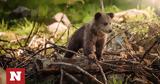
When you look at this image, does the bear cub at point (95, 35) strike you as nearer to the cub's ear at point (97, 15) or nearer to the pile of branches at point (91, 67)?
the cub's ear at point (97, 15)

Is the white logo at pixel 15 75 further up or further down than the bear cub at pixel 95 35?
further down

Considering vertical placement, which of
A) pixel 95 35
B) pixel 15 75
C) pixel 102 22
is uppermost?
pixel 102 22

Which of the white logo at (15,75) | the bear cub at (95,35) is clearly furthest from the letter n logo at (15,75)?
the bear cub at (95,35)

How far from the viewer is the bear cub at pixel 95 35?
5.55 metres

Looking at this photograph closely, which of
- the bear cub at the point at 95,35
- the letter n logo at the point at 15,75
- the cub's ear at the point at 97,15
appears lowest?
the letter n logo at the point at 15,75

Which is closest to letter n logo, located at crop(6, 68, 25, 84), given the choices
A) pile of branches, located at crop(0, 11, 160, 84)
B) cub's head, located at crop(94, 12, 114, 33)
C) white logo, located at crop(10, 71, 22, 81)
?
white logo, located at crop(10, 71, 22, 81)

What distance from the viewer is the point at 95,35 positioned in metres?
5.70

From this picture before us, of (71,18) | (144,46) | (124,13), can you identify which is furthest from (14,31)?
(144,46)

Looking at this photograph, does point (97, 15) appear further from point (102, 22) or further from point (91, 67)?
point (91, 67)

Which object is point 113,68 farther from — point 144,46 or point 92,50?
point 144,46

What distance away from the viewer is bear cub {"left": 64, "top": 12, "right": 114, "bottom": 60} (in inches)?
219

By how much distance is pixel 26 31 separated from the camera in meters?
12.6

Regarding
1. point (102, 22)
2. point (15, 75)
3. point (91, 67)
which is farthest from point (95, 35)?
point (15, 75)

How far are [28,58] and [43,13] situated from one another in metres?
0.81
